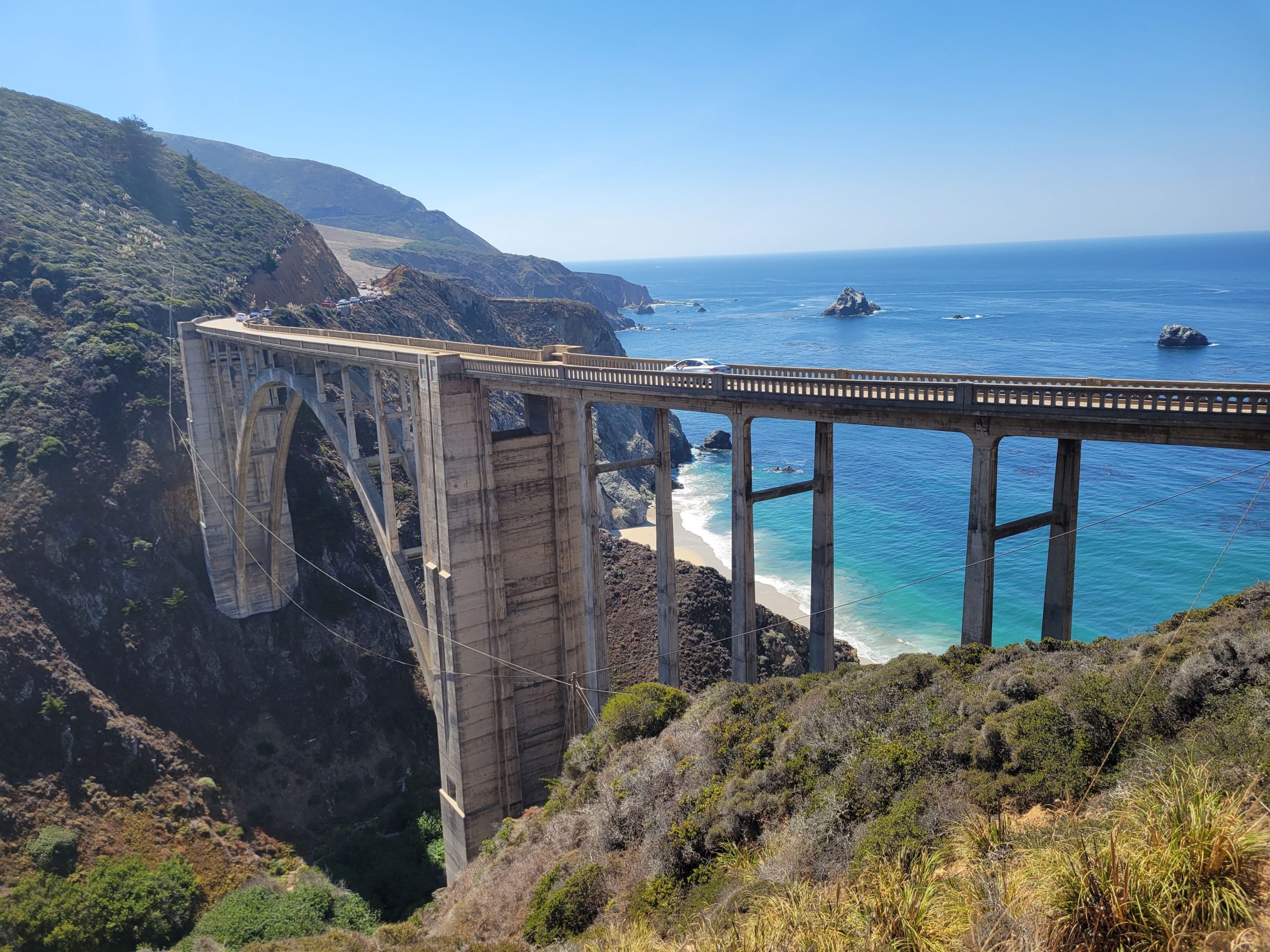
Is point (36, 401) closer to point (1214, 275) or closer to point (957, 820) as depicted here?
point (957, 820)

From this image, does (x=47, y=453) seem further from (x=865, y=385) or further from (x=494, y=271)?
(x=494, y=271)

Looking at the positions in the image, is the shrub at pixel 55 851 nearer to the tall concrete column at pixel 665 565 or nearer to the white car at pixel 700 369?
the tall concrete column at pixel 665 565

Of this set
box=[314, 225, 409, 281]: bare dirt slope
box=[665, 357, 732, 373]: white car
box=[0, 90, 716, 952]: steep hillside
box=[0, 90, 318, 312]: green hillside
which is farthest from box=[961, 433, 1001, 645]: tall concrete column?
box=[314, 225, 409, 281]: bare dirt slope

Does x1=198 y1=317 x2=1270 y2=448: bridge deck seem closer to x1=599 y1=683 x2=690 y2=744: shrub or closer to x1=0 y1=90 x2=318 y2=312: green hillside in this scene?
x1=599 y1=683 x2=690 y2=744: shrub

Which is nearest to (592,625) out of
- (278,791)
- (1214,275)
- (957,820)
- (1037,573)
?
(957,820)

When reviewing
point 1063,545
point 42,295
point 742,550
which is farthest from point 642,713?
point 42,295

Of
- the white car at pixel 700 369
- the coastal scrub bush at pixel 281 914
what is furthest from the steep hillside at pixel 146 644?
the white car at pixel 700 369
